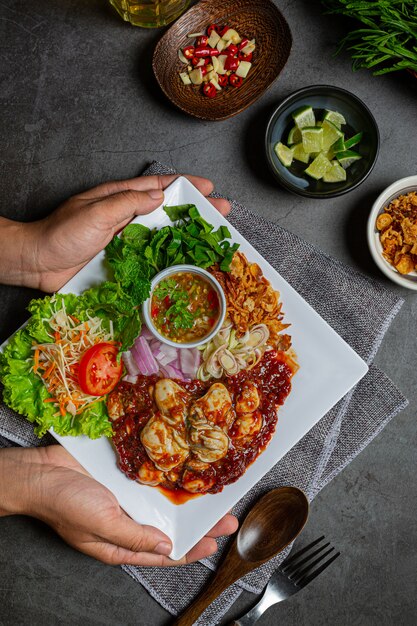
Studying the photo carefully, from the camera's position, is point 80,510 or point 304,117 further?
point 304,117

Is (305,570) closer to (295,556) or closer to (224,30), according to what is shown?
(295,556)

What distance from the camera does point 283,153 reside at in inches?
149

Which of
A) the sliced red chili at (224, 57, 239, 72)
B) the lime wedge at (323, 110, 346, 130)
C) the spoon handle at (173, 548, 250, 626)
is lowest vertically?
the spoon handle at (173, 548, 250, 626)

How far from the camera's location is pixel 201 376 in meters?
3.50

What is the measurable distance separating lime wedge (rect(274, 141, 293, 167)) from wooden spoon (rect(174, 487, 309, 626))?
2.09 meters

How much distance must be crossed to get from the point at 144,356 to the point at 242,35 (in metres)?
2.24

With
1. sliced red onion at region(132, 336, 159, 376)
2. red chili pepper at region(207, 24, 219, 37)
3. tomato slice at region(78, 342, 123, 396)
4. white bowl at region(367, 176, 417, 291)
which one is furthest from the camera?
red chili pepper at region(207, 24, 219, 37)

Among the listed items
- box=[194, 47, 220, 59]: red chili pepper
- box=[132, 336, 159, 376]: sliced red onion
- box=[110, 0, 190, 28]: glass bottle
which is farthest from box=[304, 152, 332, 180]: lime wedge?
box=[132, 336, 159, 376]: sliced red onion

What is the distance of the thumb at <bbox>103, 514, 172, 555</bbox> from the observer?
3285mm

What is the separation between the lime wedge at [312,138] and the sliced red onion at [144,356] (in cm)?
163

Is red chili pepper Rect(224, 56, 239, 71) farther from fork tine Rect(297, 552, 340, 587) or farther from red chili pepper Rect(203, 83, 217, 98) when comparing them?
fork tine Rect(297, 552, 340, 587)

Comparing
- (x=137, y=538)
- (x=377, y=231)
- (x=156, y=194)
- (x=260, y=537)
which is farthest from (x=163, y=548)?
(x=377, y=231)

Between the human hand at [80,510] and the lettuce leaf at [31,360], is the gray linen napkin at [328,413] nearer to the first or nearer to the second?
the human hand at [80,510]

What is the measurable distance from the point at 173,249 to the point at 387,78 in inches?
77.0
